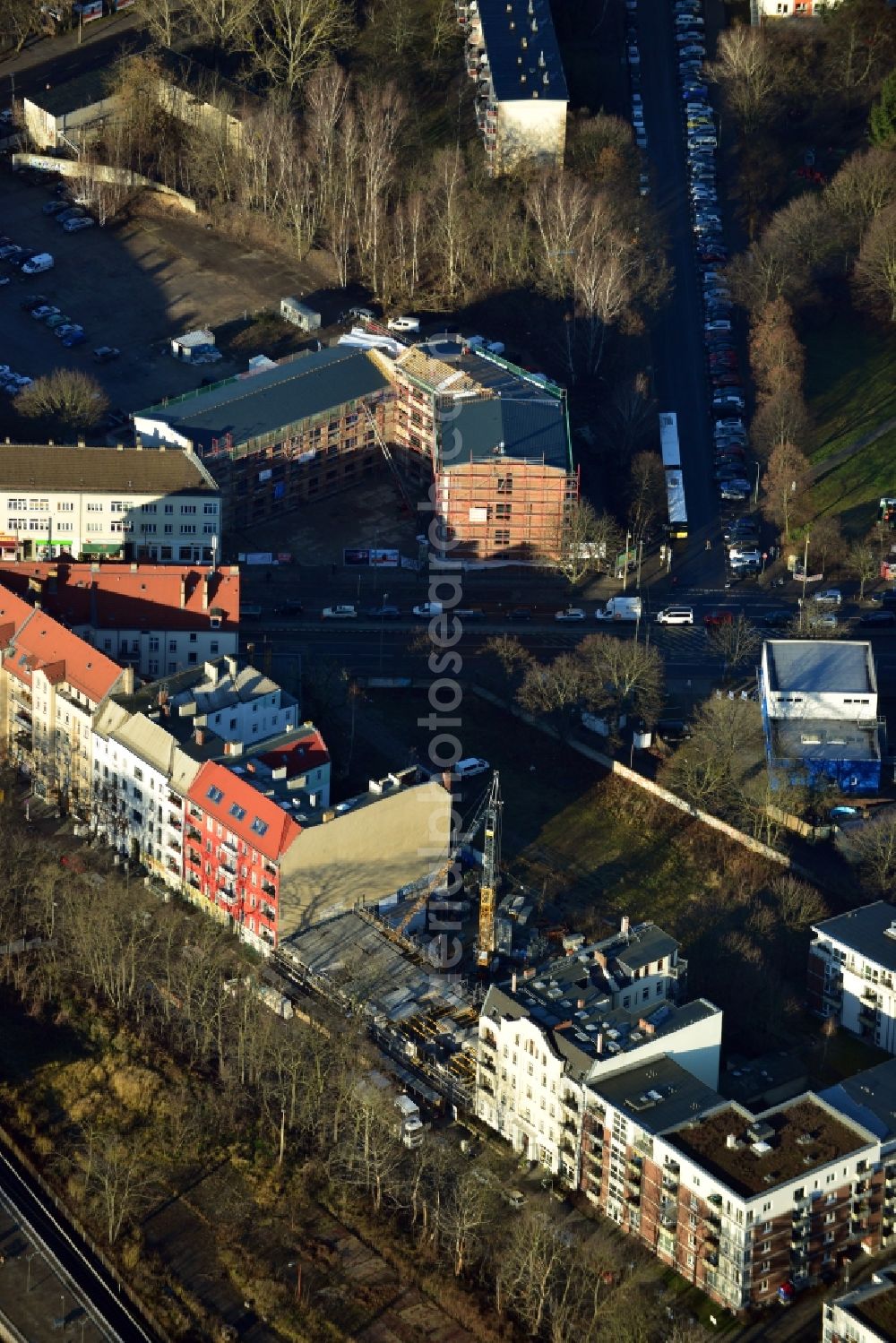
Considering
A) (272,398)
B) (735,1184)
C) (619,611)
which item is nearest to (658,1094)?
(735,1184)

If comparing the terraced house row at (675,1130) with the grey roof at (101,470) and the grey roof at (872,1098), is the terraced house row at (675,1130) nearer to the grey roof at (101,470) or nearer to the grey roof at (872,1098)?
the grey roof at (872,1098)

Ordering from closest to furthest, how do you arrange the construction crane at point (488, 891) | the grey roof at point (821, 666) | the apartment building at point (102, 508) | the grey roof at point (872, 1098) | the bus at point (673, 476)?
the grey roof at point (872, 1098), the construction crane at point (488, 891), the grey roof at point (821, 666), the apartment building at point (102, 508), the bus at point (673, 476)

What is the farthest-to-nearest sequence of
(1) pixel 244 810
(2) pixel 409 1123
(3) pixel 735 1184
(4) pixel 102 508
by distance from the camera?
(4) pixel 102 508, (1) pixel 244 810, (2) pixel 409 1123, (3) pixel 735 1184

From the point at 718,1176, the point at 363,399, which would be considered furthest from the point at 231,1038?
the point at 363,399

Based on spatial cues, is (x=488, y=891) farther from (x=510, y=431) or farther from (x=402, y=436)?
(x=402, y=436)

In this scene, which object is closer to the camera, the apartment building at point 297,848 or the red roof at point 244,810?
the red roof at point 244,810

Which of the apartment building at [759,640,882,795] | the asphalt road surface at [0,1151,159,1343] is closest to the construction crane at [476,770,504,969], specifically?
the apartment building at [759,640,882,795]

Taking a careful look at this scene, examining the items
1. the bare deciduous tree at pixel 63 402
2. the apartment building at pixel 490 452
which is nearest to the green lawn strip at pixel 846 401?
the apartment building at pixel 490 452

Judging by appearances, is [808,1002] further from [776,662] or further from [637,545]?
[637,545]
